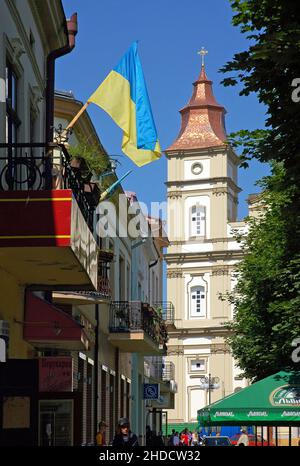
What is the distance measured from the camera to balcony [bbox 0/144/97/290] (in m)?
11.4

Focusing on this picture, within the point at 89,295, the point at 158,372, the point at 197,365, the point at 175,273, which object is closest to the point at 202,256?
the point at 175,273

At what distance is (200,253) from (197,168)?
7876 mm

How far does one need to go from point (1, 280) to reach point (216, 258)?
3129 inches

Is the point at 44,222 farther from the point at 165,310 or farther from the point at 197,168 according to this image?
the point at 197,168

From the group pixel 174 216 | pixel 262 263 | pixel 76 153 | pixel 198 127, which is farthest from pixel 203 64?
pixel 76 153

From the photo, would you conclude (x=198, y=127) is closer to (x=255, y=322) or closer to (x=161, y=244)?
(x=161, y=244)

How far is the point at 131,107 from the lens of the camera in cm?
1590

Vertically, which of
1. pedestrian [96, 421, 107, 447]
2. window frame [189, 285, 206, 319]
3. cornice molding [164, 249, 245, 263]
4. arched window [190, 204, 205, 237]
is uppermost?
arched window [190, 204, 205, 237]

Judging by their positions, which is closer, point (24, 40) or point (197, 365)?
point (24, 40)

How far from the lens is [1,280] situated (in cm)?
1348

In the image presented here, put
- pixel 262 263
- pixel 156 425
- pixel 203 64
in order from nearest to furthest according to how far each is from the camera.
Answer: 1. pixel 262 263
2. pixel 156 425
3. pixel 203 64

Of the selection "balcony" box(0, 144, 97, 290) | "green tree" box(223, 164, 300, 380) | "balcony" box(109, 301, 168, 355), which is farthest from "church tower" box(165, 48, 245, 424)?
"balcony" box(0, 144, 97, 290)

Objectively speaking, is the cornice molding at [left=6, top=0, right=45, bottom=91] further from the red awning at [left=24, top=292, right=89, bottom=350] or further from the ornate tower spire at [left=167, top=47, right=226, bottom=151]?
the ornate tower spire at [left=167, top=47, right=226, bottom=151]

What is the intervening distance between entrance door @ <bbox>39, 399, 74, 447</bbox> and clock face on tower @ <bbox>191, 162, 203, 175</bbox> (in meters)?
79.5
